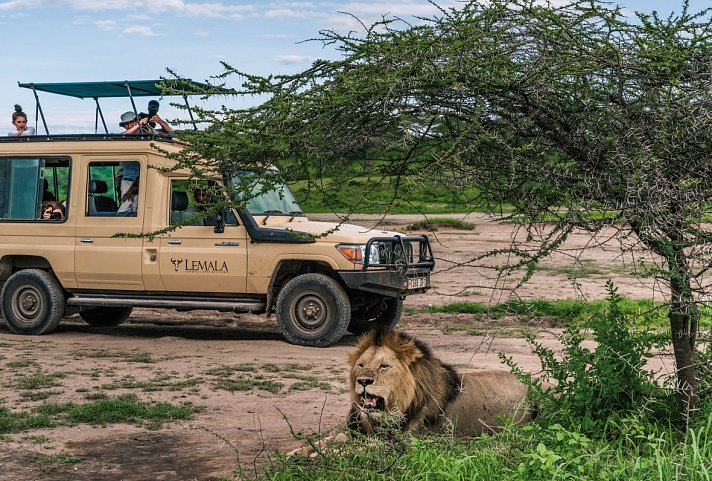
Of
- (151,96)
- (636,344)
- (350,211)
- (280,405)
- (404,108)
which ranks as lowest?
(280,405)

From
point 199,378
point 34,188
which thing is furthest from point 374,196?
Answer: point 34,188

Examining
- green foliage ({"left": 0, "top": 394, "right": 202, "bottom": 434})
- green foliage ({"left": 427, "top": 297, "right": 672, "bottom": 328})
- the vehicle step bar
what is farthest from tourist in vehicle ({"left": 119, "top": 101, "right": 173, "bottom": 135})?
green foliage ({"left": 0, "top": 394, "right": 202, "bottom": 434})

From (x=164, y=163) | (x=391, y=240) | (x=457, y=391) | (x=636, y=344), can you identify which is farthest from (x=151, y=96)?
(x=636, y=344)

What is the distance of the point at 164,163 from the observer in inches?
519

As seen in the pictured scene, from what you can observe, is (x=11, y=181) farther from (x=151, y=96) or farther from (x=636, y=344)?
(x=636, y=344)

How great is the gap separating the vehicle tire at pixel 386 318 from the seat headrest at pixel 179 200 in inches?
103

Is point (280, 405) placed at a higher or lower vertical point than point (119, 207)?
lower

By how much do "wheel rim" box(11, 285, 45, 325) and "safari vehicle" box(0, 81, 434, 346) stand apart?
0.5 inches

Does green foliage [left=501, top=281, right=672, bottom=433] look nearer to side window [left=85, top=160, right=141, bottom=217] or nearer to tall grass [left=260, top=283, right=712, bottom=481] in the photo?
tall grass [left=260, top=283, right=712, bottom=481]

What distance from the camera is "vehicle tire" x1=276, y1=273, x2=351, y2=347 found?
12.5m

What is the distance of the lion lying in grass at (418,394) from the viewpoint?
21.6 ft

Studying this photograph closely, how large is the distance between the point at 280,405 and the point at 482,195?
12.7ft

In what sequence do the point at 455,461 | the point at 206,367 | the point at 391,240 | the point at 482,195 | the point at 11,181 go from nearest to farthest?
1. the point at 455,461
2. the point at 482,195
3. the point at 206,367
4. the point at 391,240
5. the point at 11,181

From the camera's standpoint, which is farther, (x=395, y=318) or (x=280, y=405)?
(x=395, y=318)
